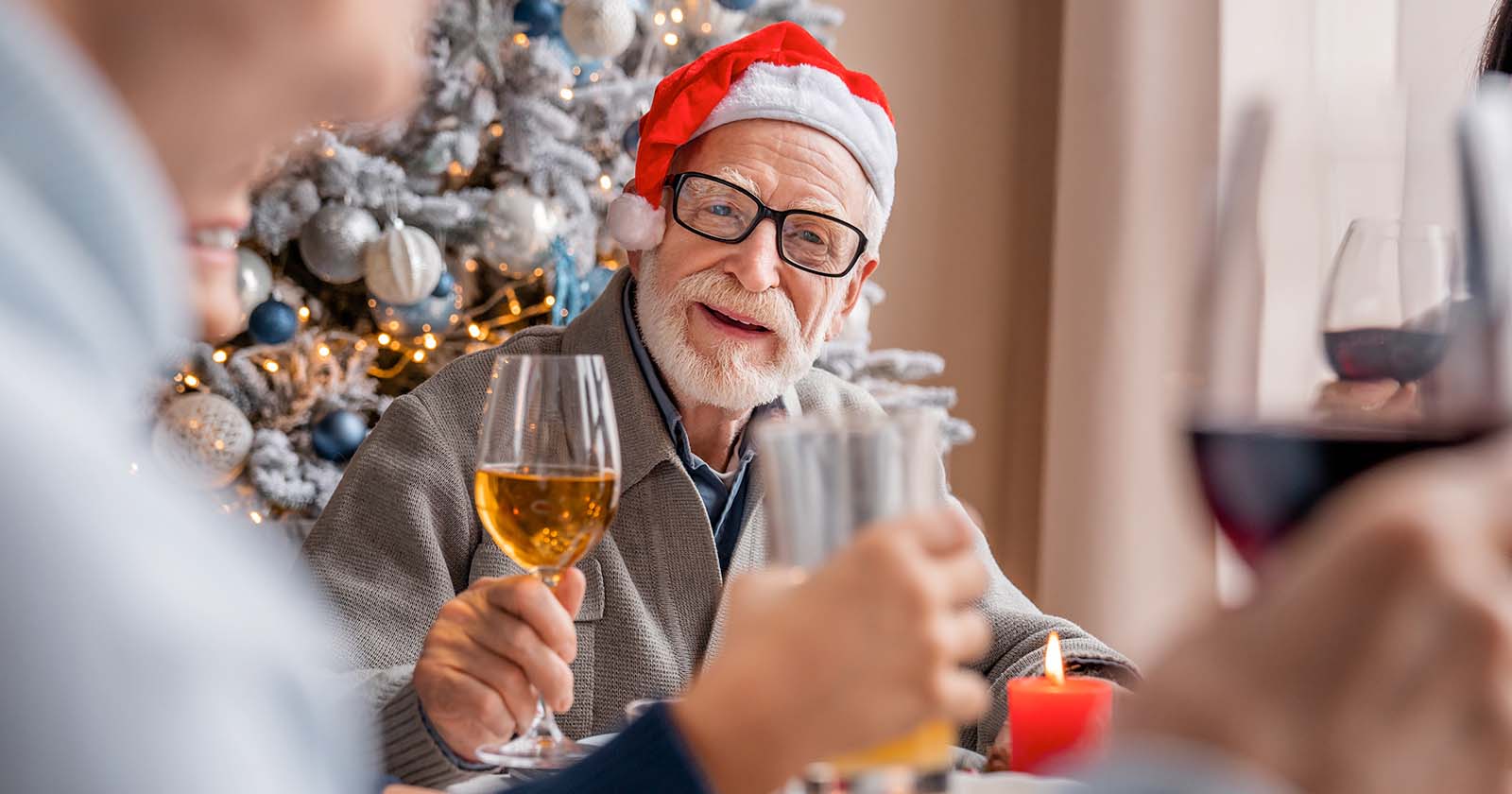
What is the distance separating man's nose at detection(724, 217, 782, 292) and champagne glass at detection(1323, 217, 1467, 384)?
4.89 ft

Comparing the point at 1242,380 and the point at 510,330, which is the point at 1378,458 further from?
the point at 510,330

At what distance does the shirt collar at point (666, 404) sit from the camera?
6.19ft

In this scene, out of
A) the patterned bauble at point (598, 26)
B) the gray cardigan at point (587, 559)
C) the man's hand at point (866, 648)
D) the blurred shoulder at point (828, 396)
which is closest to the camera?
the man's hand at point (866, 648)

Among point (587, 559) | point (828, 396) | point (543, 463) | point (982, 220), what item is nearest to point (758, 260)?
point (828, 396)

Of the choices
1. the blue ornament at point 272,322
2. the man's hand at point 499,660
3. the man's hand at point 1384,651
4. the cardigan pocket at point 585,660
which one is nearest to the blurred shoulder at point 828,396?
the cardigan pocket at point 585,660

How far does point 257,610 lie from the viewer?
34 cm

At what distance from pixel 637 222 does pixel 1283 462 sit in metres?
1.60

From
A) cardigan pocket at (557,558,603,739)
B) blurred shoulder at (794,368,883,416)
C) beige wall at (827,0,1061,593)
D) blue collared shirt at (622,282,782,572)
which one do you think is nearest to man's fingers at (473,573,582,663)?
cardigan pocket at (557,558,603,739)

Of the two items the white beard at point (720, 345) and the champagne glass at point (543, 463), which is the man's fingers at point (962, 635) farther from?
the white beard at point (720, 345)

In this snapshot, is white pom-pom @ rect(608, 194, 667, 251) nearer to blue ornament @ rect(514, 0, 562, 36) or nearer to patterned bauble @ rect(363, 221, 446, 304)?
patterned bauble @ rect(363, 221, 446, 304)

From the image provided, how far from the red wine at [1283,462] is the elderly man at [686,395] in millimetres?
947

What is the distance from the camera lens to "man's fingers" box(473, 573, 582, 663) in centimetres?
102

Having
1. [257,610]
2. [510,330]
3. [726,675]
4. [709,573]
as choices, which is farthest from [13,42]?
[510,330]

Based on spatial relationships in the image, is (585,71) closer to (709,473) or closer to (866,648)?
(709,473)
